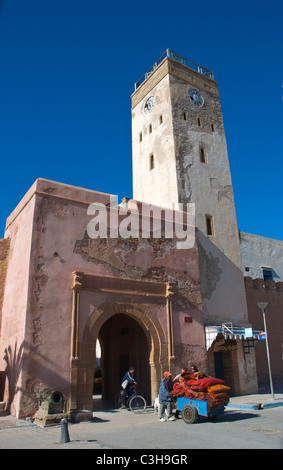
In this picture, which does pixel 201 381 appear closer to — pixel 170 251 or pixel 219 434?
pixel 219 434

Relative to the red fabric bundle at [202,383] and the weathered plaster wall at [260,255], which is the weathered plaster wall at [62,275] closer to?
the red fabric bundle at [202,383]

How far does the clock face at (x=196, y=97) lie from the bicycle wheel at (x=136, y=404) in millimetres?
15203

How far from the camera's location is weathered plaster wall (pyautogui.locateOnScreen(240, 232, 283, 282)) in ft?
78.2

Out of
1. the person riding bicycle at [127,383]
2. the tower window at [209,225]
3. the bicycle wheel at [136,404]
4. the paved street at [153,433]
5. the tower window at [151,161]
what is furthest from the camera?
the tower window at [151,161]

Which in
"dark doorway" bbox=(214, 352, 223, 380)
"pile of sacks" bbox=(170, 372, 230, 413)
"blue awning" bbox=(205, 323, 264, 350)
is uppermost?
"blue awning" bbox=(205, 323, 264, 350)

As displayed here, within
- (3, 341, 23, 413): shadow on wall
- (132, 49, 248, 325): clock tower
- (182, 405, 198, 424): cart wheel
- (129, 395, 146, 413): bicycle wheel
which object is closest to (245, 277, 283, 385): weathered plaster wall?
(132, 49, 248, 325): clock tower

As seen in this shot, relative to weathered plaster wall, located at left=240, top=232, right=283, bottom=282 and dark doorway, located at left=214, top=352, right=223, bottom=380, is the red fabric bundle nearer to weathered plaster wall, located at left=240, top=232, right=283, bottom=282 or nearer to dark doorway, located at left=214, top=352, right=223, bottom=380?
dark doorway, located at left=214, top=352, right=223, bottom=380

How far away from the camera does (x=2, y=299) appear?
13.8 m

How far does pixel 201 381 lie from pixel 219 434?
1.79 m

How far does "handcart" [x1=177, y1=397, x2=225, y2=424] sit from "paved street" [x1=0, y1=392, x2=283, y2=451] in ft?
0.61

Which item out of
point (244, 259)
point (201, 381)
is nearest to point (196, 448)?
point (201, 381)

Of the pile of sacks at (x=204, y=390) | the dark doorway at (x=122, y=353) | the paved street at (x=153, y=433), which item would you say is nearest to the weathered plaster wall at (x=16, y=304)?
the paved street at (x=153, y=433)

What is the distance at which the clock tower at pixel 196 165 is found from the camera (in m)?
17.3

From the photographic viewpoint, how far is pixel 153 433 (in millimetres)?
8133
